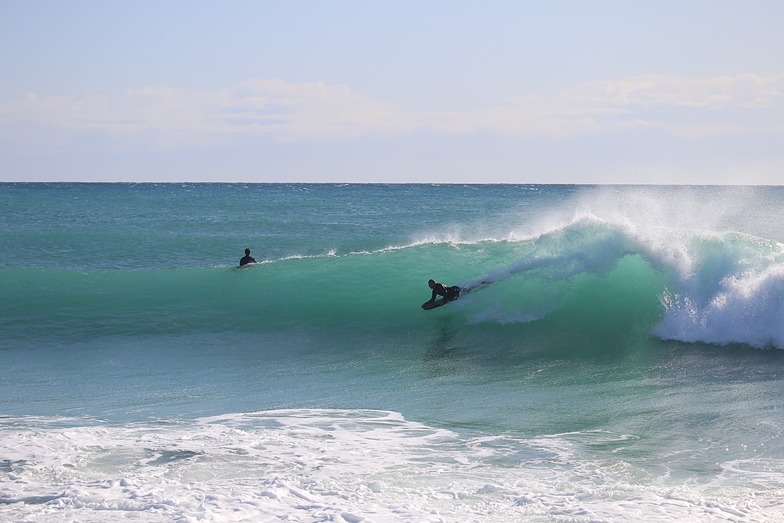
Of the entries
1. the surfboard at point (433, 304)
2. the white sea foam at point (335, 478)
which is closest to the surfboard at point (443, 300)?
the surfboard at point (433, 304)

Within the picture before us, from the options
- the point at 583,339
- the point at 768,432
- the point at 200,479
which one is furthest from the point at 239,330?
the point at 768,432

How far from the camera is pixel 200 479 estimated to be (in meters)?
6.65

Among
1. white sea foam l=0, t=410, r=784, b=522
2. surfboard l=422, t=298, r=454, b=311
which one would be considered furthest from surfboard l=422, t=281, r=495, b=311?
white sea foam l=0, t=410, r=784, b=522

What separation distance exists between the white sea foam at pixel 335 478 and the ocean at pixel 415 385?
26mm

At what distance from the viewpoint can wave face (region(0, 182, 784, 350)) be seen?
13.0 metres

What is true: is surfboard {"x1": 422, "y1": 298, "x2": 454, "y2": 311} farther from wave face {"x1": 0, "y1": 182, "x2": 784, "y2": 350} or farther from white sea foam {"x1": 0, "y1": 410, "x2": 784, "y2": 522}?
white sea foam {"x1": 0, "y1": 410, "x2": 784, "y2": 522}

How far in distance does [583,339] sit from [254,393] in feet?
18.5

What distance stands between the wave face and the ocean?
0.05m

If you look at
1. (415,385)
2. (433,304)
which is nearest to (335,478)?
(415,385)

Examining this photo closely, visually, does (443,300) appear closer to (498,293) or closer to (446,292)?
(446,292)

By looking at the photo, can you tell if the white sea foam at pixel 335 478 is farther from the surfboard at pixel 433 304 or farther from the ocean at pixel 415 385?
the surfboard at pixel 433 304

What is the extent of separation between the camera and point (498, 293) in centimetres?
1483

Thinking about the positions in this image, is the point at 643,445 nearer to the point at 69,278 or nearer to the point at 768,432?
the point at 768,432

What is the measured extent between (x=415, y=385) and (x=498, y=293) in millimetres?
4849
